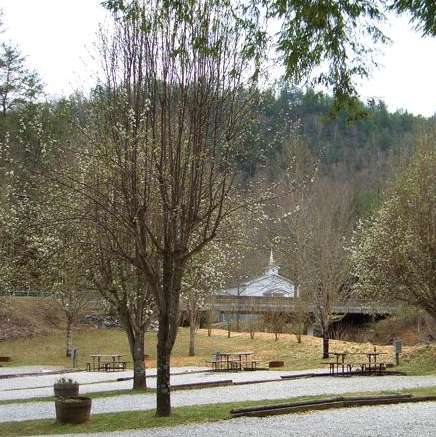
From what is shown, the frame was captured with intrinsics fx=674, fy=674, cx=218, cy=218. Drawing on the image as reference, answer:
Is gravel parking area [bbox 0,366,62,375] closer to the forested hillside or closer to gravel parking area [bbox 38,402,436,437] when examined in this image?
the forested hillside

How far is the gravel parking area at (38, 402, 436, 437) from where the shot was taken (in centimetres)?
1099

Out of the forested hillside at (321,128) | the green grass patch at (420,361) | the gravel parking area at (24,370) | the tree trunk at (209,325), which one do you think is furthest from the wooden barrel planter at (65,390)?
the tree trunk at (209,325)

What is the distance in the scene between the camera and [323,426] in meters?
11.7

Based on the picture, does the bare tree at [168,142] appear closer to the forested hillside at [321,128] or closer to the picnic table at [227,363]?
the forested hillside at [321,128]

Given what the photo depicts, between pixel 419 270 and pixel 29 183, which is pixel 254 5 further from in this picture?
pixel 419 270

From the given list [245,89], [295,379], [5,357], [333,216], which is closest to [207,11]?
[245,89]

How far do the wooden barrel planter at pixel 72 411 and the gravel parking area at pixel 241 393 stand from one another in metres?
1.86

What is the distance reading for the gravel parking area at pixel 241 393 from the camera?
1581 centimetres

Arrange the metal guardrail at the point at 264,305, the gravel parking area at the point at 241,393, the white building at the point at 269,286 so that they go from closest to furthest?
1. the gravel parking area at the point at 241,393
2. the metal guardrail at the point at 264,305
3. the white building at the point at 269,286

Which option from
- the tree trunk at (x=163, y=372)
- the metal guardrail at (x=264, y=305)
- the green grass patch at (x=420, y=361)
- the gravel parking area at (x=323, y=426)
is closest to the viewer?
the gravel parking area at (x=323, y=426)

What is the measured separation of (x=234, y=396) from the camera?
17953 millimetres

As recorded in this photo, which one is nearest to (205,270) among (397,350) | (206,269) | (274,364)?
(206,269)

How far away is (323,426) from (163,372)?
3.54 meters

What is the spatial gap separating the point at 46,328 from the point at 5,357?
7.29 m
